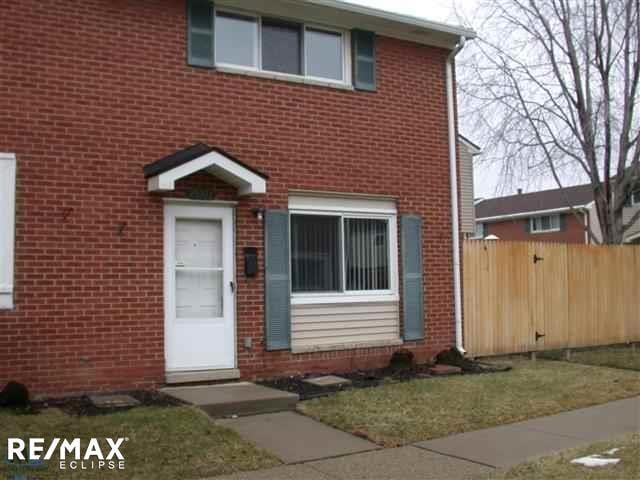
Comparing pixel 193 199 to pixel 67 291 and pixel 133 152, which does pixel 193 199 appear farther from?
pixel 67 291

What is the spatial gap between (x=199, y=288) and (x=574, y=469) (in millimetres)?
5435

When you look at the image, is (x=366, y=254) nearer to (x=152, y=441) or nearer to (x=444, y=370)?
(x=444, y=370)

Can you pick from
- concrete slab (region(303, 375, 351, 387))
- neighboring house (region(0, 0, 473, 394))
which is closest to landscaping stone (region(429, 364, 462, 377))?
neighboring house (region(0, 0, 473, 394))

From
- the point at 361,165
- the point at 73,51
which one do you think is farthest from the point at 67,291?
the point at 361,165

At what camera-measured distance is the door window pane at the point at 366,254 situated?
11016 mm

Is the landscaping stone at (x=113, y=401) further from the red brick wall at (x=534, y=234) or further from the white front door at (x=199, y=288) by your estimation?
the red brick wall at (x=534, y=234)

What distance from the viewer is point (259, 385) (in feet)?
31.0

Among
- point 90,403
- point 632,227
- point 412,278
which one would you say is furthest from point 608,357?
point 632,227

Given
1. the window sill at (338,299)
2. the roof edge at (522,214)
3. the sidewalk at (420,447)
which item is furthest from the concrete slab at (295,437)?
the roof edge at (522,214)

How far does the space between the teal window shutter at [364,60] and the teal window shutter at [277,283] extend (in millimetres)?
2560

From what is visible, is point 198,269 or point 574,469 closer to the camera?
point 574,469

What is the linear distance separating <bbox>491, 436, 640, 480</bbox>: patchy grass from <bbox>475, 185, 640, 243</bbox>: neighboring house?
2863 cm

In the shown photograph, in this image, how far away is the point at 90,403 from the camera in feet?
26.9

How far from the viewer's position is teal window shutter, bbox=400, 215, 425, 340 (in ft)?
37.2
